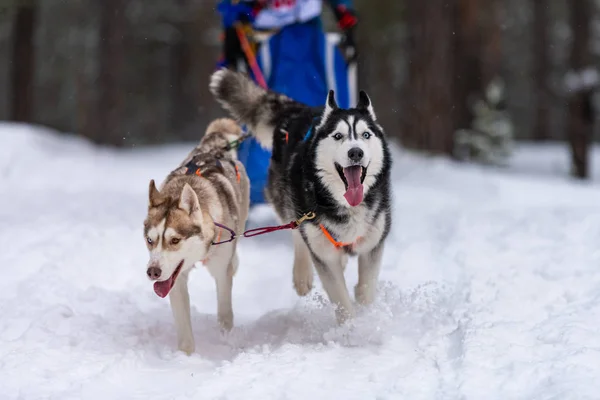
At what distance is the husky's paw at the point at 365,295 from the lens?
167 inches

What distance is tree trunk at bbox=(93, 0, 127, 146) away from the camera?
16.1 metres

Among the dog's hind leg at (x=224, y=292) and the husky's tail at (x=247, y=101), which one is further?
the husky's tail at (x=247, y=101)

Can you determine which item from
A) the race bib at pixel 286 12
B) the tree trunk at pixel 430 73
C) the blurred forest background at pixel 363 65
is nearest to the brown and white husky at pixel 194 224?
the race bib at pixel 286 12

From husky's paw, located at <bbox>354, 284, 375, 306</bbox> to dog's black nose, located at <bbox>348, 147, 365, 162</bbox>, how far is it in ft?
3.31

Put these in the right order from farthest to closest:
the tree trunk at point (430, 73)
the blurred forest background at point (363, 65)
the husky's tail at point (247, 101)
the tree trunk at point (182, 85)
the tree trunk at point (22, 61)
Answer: the tree trunk at point (182, 85) → the tree trunk at point (22, 61) → the blurred forest background at point (363, 65) → the tree trunk at point (430, 73) → the husky's tail at point (247, 101)

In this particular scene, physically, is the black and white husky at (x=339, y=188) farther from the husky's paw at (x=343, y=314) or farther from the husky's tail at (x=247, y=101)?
the husky's tail at (x=247, y=101)

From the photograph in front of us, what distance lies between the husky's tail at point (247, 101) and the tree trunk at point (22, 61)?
12912 millimetres

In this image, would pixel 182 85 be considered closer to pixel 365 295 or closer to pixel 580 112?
pixel 580 112

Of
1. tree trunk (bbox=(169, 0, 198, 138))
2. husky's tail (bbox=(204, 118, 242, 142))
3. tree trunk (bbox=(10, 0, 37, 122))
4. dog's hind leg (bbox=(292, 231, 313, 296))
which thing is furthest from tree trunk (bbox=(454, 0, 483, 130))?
tree trunk (bbox=(169, 0, 198, 138))

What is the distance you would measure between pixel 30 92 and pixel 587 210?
1390 centimetres

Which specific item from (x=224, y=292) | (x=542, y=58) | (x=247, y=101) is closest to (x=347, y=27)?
(x=247, y=101)

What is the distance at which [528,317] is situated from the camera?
3.95 metres

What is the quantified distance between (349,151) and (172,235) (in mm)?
1037

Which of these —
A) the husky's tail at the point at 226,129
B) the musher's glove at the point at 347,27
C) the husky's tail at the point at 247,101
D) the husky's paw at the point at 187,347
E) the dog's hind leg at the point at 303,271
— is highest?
the musher's glove at the point at 347,27
